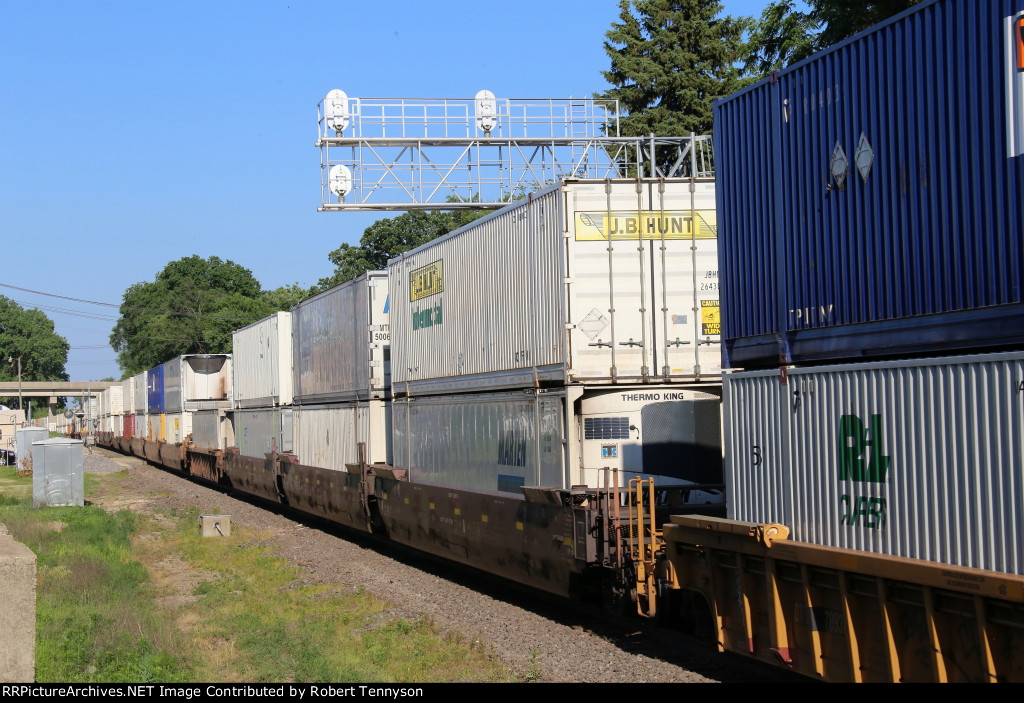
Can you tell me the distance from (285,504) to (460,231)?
11.7 m

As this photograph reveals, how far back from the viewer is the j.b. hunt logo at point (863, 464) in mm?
6598

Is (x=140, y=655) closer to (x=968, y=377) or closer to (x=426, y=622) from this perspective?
(x=426, y=622)

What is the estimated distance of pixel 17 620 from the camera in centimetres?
678

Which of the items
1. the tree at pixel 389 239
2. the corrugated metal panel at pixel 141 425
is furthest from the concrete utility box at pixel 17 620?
the tree at pixel 389 239

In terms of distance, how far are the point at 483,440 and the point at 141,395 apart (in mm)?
40247

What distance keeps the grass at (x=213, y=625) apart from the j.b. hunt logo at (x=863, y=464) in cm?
365

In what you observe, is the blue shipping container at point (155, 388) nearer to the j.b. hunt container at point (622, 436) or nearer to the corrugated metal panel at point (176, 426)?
the corrugated metal panel at point (176, 426)

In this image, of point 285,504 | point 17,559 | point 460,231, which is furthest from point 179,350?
point 17,559

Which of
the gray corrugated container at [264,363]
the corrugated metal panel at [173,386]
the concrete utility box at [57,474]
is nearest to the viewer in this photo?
the concrete utility box at [57,474]

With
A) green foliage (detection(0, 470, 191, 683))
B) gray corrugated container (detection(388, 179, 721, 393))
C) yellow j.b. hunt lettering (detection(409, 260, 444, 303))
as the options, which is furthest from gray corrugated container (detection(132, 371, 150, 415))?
gray corrugated container (detection(388, 179, 721, 393))

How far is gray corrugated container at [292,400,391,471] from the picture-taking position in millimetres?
17906

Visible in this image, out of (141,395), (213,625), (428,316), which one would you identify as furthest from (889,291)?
(141,395)

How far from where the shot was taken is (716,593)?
27.2ft

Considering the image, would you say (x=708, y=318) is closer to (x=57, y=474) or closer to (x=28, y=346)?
(x=57, y=474)
